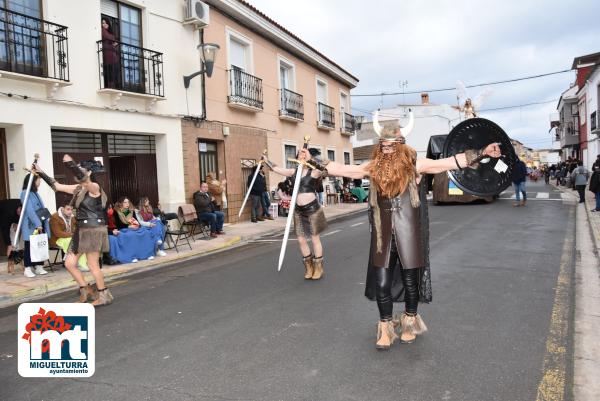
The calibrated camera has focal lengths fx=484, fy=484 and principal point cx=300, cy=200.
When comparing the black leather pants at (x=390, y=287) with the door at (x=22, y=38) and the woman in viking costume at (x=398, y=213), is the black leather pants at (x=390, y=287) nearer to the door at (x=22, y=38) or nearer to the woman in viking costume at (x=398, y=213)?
the woman in viking costume at (x=398, y=213)

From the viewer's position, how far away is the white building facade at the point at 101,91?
9000 mm

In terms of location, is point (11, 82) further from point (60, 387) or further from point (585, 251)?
point (585, 251)

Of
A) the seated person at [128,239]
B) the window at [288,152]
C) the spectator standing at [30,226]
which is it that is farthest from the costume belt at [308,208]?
the window at [288,152]

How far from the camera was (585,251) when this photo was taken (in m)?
8.19

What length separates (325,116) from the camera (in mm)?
22609

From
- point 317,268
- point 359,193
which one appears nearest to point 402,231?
point 317,268

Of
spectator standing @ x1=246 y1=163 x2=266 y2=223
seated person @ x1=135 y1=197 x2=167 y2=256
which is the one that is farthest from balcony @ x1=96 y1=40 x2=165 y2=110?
spectator standing @ x1=246 y1=163 x2=266 y2=223

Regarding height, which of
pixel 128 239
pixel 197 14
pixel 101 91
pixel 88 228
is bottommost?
pixel 128 239

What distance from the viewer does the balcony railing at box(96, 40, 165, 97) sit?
10.5m

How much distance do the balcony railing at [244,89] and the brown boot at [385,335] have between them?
11.8 meters

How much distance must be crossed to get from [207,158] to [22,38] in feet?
20.4

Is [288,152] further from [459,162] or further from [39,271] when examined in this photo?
[459,162]

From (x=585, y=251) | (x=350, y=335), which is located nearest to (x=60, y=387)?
(x=350, y=335)

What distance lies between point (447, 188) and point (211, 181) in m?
8.90
